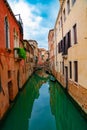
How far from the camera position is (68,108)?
10.5m

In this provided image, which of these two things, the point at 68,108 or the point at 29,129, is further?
the point at 68,108

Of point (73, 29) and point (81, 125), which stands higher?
point (73, 29)

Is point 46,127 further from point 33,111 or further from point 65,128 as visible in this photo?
point 33,111

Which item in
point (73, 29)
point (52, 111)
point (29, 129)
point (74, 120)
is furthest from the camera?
point (73, 29)

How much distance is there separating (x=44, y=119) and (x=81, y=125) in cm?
192

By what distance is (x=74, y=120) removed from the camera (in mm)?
8367

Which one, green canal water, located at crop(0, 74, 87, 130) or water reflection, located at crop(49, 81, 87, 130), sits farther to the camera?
green canal water, located at crop(0, 74, 87, 130)

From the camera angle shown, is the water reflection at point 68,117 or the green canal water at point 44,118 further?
the green canal water at point 44,118

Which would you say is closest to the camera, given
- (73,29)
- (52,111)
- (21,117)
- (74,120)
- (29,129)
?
(29,129)

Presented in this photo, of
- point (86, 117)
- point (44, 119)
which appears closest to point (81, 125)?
point (86, 117)

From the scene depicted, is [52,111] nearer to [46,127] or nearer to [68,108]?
[68,108]

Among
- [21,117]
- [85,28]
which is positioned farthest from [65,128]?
[85,28]

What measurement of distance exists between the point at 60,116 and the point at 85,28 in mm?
4345

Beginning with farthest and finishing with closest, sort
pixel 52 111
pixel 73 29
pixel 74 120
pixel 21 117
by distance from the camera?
pixel 73 29 < pixel 52 111 < pixel 21 117 < pixel 74 120
